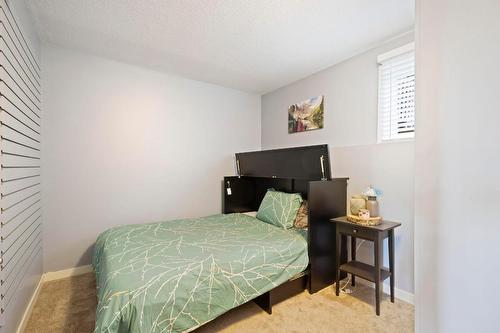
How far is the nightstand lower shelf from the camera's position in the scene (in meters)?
1.80

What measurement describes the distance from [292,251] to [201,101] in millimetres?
2266

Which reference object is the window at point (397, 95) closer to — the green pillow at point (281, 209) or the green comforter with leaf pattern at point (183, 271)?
the green pillow at point (281, 209)

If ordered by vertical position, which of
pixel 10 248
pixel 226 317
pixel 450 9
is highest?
pixel 450 9

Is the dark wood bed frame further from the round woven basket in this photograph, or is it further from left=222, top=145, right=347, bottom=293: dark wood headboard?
the round woven basket

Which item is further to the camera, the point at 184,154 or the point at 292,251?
the point at 184,154

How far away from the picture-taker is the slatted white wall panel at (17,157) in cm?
127

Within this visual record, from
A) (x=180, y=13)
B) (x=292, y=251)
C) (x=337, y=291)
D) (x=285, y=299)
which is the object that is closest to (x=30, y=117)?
(x=180, y=13)

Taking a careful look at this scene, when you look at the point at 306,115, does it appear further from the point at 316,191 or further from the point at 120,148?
the point at 120,148

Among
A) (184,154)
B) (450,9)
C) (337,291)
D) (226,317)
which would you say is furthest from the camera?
(184,154)

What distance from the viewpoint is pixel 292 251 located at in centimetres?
186

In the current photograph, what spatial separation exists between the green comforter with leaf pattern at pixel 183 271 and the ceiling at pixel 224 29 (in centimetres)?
180

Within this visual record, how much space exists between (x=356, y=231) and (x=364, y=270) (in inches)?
13.5

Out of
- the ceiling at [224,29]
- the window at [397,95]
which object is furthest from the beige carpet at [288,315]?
the ceiling at [224,29]

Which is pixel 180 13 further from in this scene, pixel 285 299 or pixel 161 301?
pixel 285 299
